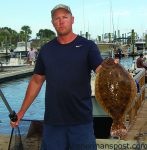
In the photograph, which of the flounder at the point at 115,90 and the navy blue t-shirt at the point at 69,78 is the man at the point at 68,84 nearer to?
the navy blue t-shirt at the point at 69,78

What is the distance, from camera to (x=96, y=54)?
3.63 m

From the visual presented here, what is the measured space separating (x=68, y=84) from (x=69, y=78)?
0.18 feet

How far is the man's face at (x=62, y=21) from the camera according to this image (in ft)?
12.0

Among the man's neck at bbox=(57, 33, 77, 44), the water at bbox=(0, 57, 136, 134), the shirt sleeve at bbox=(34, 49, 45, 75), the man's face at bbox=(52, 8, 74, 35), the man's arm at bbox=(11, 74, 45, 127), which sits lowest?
the water at bbox=(0, 57, 136, 134)

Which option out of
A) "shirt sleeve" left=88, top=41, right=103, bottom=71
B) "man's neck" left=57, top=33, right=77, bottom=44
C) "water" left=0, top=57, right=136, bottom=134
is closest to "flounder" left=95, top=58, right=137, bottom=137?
"shirt sleeve" left=88, top=41, right=103, bottom=71

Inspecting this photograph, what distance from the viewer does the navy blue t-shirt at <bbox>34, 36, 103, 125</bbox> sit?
12.0 ft

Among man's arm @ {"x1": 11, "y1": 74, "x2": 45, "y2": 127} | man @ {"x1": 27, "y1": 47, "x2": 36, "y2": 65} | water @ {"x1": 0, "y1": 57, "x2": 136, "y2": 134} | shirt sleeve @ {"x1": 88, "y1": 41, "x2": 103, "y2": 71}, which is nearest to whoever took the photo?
shirt sleeve @ {"x1": 88, "y1": 41, "x2": 103, "y2": 71}

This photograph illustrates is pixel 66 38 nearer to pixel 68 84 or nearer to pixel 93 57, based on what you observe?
pixel 93 57

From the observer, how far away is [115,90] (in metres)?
3.26

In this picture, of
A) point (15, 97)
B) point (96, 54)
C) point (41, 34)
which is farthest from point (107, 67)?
point (41, 34)

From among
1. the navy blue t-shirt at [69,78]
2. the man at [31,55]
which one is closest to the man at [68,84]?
the navy blue t-shirt at [69,78]

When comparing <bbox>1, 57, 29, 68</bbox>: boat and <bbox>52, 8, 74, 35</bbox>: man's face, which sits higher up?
<bbox>52, 8, 74, 35</bbox>: man's face

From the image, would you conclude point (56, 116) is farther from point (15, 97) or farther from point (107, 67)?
point (15, 97)

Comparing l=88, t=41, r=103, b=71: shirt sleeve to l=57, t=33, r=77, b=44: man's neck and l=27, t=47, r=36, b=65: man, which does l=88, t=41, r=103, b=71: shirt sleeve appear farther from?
l=27, t=47, r=36, b=65: man
